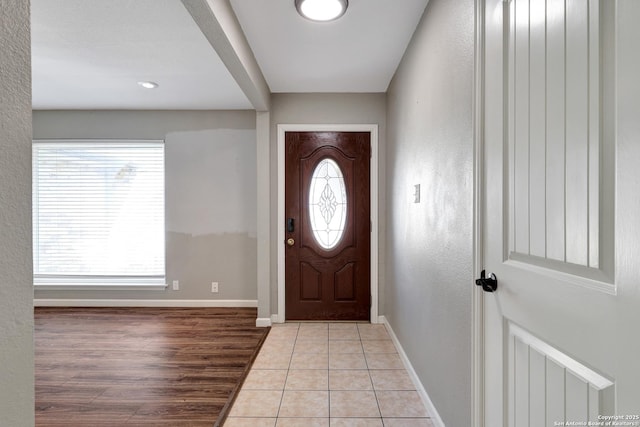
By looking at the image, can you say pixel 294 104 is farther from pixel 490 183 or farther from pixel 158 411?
pixel 158 411

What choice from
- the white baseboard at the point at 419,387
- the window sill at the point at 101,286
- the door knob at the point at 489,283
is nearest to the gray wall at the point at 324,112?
the white baseboard at the point at 419,387

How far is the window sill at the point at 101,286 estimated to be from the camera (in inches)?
159

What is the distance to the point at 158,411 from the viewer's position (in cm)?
200

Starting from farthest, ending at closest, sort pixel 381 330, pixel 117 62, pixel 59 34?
pixel 381 330, pixel 117 62, pixel 59 34

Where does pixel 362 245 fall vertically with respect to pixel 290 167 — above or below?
below

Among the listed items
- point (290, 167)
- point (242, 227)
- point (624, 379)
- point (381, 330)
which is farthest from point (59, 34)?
point (381, 330)

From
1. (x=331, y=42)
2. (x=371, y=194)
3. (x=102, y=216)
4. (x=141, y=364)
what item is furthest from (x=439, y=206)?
(x=102, y=216)

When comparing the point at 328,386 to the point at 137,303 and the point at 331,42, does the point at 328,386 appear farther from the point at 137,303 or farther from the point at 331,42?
the point at 137,303

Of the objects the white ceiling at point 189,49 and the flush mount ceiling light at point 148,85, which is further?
the flush mount ceiling light at point 148,85

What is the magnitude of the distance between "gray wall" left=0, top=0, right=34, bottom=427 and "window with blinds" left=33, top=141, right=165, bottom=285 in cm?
361

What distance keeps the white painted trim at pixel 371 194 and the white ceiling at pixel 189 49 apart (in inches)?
14.8

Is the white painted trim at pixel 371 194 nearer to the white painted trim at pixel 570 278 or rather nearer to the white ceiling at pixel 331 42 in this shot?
the white ceiling at pixel 331 42

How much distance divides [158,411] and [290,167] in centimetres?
235

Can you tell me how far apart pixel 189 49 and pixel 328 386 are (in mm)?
2703
